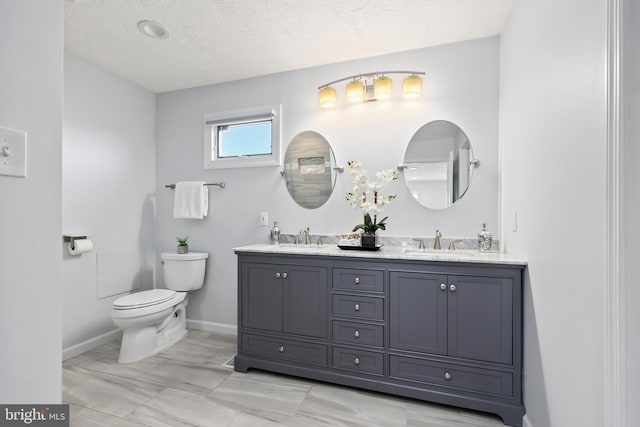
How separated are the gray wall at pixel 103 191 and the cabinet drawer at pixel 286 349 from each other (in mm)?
1427

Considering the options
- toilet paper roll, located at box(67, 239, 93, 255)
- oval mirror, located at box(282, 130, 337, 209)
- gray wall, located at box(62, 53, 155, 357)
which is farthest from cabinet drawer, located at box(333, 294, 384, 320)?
gray wall, located at box(62, 53, 155, 357)

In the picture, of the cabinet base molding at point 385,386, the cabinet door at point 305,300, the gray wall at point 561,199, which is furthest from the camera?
the cabinet door at point 305,300

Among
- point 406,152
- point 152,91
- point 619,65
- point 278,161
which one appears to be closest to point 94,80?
point 152,91

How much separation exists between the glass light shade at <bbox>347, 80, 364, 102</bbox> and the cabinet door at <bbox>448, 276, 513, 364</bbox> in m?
1.51

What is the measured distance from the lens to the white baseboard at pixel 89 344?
2402 millimetres

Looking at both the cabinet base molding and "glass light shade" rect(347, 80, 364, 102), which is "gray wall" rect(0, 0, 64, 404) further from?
"glass light shade" rect(347, 80, 364, 102)

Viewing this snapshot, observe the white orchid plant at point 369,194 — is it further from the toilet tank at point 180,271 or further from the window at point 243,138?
the toilet tank at point 180,271

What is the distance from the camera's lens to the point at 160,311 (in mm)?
2412

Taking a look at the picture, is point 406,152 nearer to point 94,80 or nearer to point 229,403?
point 229,403

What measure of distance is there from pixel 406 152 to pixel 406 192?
1.04ft

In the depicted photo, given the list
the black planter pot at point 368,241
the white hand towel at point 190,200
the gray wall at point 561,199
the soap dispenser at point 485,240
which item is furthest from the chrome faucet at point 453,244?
the white hand towel at point 190,200

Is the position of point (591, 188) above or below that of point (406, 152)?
below

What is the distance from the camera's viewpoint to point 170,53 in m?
2.43

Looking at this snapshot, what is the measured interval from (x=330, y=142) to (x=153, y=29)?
59.3 inches
